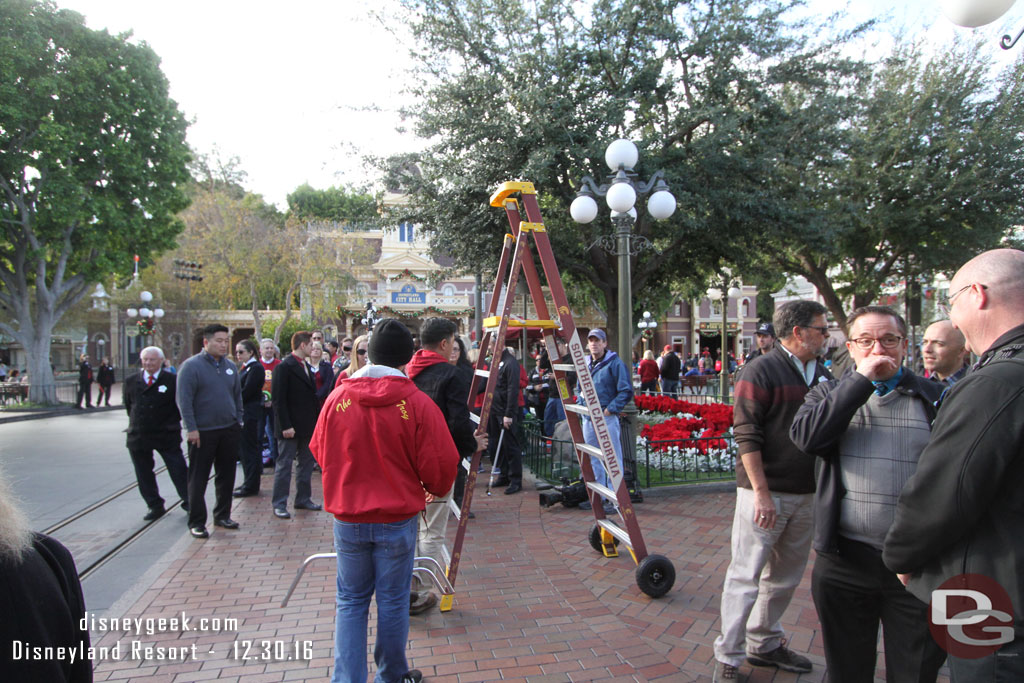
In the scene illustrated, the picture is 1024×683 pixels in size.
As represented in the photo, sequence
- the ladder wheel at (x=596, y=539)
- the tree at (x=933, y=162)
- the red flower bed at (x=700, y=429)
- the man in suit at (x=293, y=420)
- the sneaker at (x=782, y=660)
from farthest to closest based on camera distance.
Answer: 1. the tree at (x=933, y=162)
2. the red flower bed at (x=700, y=429)
3. the man in suit at (x=293, y=420)
4. the ladder wheel at (x=596, y=539)
5. the sneaker at (x=782, y=660)

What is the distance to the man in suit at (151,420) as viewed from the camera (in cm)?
621

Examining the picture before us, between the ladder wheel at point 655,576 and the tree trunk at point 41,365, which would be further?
the tree trunk at point 41,365

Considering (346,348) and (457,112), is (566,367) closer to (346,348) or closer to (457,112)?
(346,348)

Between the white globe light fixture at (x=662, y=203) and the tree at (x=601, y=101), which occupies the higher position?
the tree at (x=601, y=101)

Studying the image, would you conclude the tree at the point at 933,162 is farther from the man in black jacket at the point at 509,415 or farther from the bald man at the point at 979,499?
the bald man at the point at 979,499

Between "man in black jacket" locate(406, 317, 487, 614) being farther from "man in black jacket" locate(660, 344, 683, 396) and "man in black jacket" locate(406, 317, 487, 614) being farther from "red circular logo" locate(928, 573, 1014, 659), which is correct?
"man in black jacket" locate(660, 344, 683, 396)

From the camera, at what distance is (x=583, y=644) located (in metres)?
3.49

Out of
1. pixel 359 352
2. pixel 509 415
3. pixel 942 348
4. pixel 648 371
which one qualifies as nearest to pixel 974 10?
pixel 942 348

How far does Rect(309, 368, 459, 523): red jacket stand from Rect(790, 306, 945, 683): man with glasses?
163 centimetres

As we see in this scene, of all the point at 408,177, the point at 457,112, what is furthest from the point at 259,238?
the point at 457,112

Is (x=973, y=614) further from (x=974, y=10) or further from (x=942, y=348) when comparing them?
(x=974, y=10)

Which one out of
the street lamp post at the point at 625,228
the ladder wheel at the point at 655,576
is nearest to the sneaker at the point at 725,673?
the ladder wheel at the point at 655,576

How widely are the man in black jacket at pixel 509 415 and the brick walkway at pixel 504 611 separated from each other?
4.64 ft

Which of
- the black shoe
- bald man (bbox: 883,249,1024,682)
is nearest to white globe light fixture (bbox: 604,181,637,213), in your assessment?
bald man (bbox: 883,249,1024,682)
